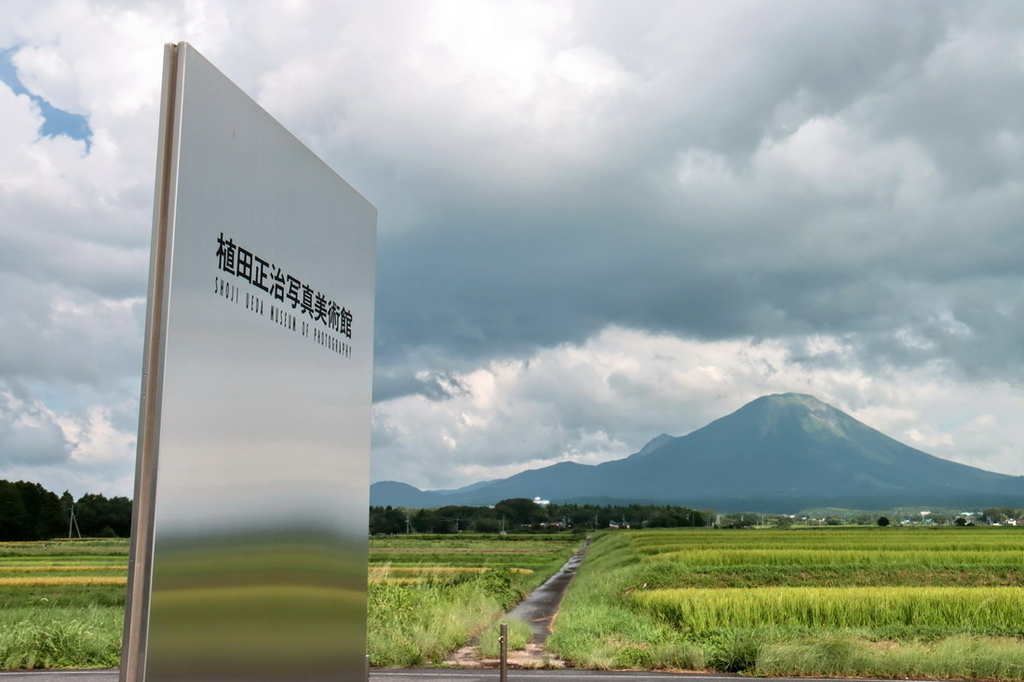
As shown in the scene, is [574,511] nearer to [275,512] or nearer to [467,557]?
[467,557]

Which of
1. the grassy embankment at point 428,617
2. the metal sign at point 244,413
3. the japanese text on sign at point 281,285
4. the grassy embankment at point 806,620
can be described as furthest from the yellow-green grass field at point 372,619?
the grassy embankment at point 806,620

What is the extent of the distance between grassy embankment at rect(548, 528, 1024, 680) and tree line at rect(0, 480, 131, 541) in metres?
59.8

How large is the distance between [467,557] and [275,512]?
49.9 m

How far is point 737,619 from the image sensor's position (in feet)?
61.2

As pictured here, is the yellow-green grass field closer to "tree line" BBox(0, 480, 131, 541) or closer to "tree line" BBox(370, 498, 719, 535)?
"tree line" BBox(0, 480, 131, 541)

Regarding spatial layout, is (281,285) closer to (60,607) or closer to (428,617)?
(428,617)

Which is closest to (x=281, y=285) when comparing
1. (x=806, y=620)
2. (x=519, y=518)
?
(x=806, y=620)

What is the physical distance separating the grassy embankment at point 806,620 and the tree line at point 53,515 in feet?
196

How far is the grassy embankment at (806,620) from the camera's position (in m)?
13.6

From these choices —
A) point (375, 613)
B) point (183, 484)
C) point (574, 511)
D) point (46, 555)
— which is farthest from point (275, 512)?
point (574, 511)

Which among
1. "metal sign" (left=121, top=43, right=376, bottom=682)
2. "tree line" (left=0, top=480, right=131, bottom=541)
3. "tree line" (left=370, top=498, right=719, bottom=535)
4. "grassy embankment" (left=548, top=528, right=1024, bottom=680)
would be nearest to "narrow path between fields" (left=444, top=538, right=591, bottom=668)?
"grassy embankment" (left=548, top=528, right=1024, bottom=680)

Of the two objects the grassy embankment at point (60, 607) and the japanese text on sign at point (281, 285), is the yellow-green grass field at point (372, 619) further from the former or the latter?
the japanese text on sign at point (281, 285)

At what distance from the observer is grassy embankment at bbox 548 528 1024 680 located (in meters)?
13.6

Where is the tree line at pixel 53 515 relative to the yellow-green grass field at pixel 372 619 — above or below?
above
